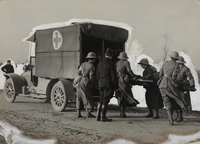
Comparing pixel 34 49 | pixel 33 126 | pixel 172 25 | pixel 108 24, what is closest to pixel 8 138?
pixel 33 126

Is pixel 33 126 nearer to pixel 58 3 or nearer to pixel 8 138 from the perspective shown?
pixel 8 138

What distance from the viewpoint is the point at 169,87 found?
5.93 meters

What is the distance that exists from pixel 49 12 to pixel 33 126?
3051mm

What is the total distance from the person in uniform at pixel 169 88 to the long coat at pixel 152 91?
51cm

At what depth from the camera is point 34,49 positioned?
7719mm

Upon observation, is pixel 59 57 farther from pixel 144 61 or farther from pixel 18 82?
pixel 144 61

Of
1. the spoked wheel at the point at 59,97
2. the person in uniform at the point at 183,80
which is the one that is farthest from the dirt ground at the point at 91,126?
the person in uniform at the point at 183,80

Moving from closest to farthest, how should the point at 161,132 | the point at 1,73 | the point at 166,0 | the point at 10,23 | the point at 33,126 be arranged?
the point at 161,132, the point at 33,126, the point at 166,0, the point at 10,23, the point at 1,73

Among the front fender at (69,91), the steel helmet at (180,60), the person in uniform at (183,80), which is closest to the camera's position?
the person in uniform at (183,80)

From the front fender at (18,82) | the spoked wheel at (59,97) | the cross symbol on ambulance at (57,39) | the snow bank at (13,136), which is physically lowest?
the snow bank at (13,136)

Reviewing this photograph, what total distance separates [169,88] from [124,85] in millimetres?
1209

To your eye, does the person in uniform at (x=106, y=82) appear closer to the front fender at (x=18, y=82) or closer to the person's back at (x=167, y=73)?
the person's back at (x=167, y=73)

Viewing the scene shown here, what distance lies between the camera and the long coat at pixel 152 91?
659 centimetres

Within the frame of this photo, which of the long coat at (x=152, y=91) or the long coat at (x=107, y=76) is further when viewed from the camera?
the long coat at (x=152, y=91)
